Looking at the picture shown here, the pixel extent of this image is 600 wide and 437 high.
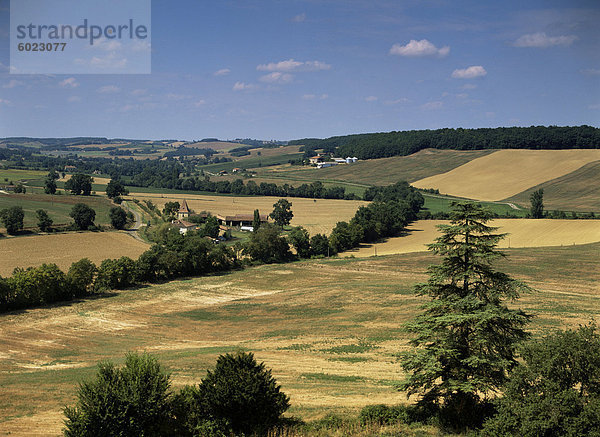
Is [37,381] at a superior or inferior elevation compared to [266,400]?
inferior

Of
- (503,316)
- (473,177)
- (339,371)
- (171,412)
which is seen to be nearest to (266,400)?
(171,412)

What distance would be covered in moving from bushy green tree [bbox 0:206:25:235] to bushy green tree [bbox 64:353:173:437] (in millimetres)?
83898

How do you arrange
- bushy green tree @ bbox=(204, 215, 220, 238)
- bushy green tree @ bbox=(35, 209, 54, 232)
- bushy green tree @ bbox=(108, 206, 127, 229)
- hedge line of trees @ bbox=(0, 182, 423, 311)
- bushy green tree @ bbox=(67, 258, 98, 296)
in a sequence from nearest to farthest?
hedge line of trees @ bbox=(0, 182, 423, 311) → bushy green tree @ bbox=(67, 258, 98, 296) → bushy green tree @ bbox=(35, 209, 54, 232) → bushy green tree @ bbox=(204, 215, 220, 238) → bushy green tree @ bbox=(108, 206, 127, 229)

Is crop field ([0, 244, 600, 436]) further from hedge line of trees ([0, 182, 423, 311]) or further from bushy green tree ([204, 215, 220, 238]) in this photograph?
bushy green tree ([204, 215, 220, 238])

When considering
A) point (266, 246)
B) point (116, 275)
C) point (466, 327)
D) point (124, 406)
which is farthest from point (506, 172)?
point (124, 406)

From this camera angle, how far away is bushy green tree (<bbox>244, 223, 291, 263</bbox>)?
82.9 meters

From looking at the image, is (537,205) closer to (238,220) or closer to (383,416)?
(238,220)

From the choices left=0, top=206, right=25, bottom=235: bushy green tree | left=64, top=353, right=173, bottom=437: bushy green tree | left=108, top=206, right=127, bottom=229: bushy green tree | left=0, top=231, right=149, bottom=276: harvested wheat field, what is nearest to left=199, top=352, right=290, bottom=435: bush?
left=64, top=353, right=173, bottom=437: bushy green tree

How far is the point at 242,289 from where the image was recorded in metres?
65.4

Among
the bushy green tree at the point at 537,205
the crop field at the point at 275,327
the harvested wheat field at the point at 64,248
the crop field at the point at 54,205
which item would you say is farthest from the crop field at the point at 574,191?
the crop field at the point at 54,205

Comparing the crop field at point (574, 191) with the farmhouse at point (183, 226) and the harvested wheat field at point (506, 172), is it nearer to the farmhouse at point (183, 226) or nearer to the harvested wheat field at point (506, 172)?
the harvested wheat field at point (506, 172)

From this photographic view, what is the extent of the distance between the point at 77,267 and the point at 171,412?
46581 millimetres

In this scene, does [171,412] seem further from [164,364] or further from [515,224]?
[515,224]

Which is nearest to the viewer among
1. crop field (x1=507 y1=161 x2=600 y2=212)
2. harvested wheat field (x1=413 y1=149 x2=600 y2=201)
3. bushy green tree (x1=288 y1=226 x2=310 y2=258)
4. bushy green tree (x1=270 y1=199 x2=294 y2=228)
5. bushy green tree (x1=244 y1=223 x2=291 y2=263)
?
bushy green tree (x1=244 y1=223 x2=291 y2=263)
